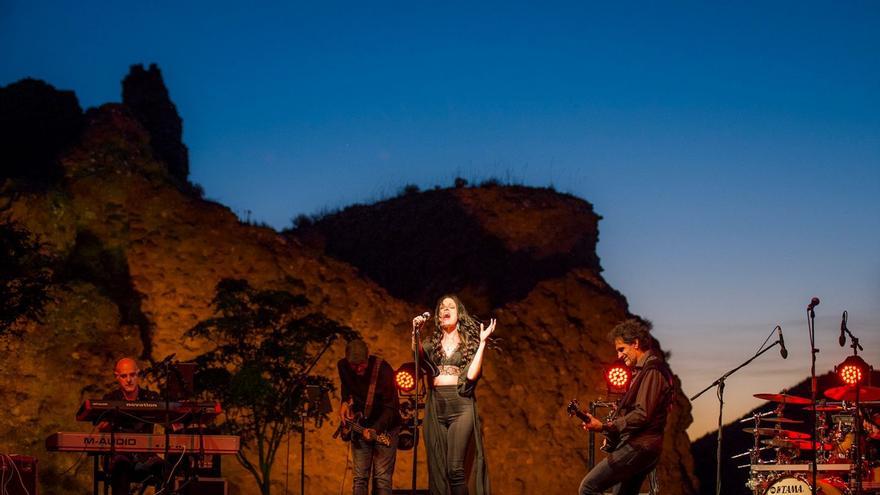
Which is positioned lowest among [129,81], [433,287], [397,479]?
[397,479]

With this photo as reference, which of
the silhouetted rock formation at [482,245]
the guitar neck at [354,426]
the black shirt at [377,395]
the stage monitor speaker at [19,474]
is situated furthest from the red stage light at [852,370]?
the silhouetted rock formation at [482,245]

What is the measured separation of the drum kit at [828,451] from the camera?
10531 mm

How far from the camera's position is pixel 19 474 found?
8.46 meters

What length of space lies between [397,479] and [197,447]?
7.00 m

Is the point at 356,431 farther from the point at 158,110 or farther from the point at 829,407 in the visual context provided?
the point at 158,110

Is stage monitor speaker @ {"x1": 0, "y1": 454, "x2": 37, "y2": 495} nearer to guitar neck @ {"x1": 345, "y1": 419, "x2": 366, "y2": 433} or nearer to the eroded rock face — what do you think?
guitar neck @ {"x1": 345, "y1": 419, "x2": 366, "y2": 433}

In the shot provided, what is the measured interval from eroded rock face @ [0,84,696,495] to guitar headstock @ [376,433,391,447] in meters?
4.94

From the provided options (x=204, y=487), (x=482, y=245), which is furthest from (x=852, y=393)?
(x=482, y=245)

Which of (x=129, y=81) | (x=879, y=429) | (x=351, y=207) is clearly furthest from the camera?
(x=351, y=207)

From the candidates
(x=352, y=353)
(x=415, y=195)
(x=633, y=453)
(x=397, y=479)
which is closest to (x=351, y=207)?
(x=415, y=195)

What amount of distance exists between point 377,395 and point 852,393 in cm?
473

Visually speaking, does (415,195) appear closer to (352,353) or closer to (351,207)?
(351,207)

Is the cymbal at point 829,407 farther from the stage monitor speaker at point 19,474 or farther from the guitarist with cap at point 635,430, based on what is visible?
the stage monitor speaker at point 19,474

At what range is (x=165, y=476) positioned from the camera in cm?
852
